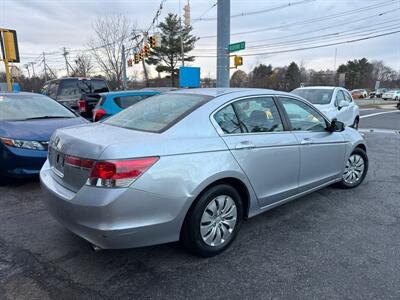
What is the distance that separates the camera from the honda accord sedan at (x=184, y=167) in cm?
233

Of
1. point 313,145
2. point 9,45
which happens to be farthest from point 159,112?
point 9,45

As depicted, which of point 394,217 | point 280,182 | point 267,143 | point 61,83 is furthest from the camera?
point 61,83

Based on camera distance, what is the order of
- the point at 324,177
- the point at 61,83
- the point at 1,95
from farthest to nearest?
the point at 61,83 → the point at 1,95 → the point at 324,177

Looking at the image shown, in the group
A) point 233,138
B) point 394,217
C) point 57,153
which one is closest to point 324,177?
point 394,217

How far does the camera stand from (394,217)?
12.4ft

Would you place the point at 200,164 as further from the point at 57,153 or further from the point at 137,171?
the point at 57,153

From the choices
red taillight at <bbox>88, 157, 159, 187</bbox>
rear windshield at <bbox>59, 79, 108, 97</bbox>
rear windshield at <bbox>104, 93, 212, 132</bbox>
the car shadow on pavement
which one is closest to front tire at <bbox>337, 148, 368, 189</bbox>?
rear windshield at <bbox>104, 93, 212, 132</bbox>

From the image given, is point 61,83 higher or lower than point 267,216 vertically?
higher

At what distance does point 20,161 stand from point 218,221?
3342 mm

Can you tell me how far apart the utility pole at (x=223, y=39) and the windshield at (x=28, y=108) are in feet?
17.4

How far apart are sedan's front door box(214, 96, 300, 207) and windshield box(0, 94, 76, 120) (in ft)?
12.9

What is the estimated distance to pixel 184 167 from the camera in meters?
2.51

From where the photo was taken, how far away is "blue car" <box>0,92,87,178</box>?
4.52 metres

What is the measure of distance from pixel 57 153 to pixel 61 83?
828 centimetres
